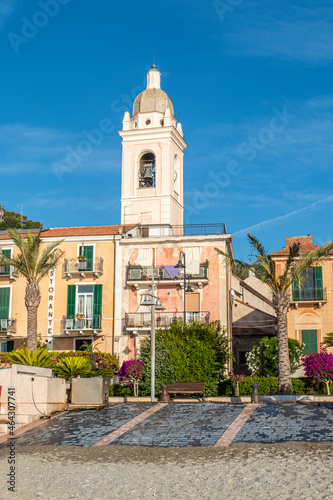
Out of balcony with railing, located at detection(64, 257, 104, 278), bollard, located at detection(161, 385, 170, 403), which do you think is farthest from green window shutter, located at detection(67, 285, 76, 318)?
bollard, located at detection(161, 385, 170, 403)

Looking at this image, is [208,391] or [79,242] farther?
[79,242]

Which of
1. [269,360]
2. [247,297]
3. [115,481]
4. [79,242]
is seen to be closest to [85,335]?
[79,242]

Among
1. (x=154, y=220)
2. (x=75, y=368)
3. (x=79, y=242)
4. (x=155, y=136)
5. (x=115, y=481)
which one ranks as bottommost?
(x=115, y=481)

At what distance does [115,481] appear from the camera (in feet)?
41.4

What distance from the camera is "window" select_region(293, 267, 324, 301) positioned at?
36.4 metres

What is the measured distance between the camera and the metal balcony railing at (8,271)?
39969mm

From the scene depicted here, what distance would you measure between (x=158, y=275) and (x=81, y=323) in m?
5.43

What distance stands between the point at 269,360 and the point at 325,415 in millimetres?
14448

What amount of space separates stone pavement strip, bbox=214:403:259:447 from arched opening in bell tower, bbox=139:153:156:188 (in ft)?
107

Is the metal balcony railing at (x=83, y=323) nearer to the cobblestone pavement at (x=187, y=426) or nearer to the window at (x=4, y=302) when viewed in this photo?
the window at (x=4, y=302)

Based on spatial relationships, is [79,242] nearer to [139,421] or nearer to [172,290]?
[172,290]

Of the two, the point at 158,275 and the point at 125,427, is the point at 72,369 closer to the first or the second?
the point at 125,427

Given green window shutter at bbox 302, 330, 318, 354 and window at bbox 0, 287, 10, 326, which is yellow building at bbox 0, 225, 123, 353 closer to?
window at bbox 0, 287, 10, 326

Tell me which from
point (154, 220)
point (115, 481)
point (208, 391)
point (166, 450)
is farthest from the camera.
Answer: point (154, 220)
